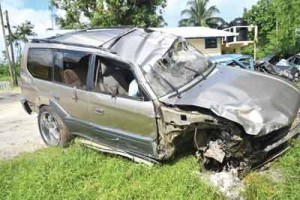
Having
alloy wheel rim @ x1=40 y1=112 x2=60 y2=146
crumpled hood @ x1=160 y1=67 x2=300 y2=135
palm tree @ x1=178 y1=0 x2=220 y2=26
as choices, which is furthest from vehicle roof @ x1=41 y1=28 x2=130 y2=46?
palm tree @ x1=178 y1=0 x2=220 y2=26

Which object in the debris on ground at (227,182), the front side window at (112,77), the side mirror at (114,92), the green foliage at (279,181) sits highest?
the front side window at (112,77)

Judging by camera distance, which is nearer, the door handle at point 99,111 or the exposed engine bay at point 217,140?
the exposed engine bay at point 217,140

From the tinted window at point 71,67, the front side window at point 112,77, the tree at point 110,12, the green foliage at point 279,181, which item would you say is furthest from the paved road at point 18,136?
the tree at point 110,12

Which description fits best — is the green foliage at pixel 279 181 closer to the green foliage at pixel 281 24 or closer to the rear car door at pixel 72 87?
the rear car door at pixel 72 87

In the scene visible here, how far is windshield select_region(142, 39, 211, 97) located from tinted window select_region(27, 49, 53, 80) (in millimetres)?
2121

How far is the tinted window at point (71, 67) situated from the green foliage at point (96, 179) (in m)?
1.15

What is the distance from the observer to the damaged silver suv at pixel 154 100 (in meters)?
4.85

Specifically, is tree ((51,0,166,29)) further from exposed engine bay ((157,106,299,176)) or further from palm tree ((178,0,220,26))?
exposed engine bay ((157,106,299,176))

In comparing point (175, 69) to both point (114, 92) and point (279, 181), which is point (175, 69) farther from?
point (279, 181)

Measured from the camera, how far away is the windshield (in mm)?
5445

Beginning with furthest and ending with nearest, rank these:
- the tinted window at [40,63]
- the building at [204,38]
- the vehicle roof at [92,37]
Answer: the building at [204,38] < the tinted window at [40,63] < the vehicle roof at [92,37]

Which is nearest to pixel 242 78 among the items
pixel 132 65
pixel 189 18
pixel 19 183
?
pixel 132 65

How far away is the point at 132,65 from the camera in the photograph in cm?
570

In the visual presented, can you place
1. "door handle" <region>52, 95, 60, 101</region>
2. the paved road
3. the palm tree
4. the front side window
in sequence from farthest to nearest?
the palm tree < the paved road < "door handle" <region>52, 95, 60, 101</region> < the front side window
